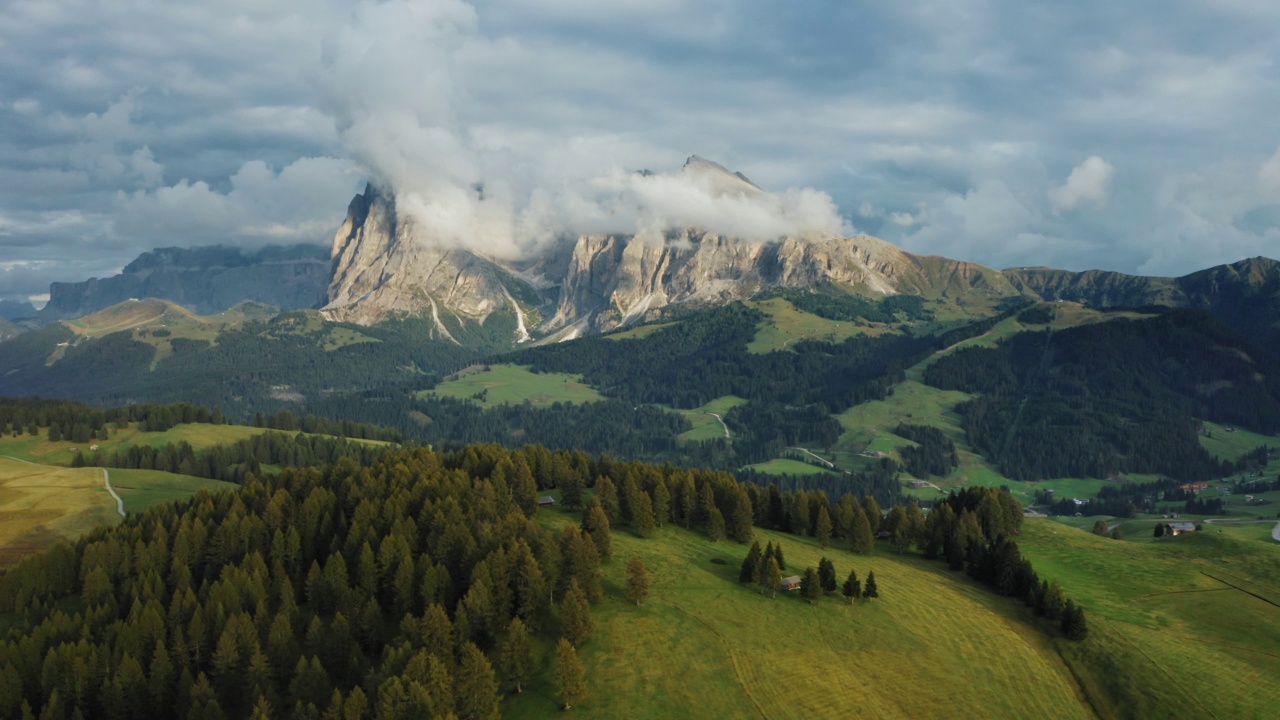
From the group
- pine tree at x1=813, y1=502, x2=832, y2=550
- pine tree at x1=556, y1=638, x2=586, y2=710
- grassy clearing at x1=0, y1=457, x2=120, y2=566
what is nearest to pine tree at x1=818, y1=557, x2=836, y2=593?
pine tree at x1=813, y1=502, x2=832, y2=550

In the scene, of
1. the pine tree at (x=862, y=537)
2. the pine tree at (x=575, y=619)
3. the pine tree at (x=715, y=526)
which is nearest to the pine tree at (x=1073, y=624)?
the pine tree at (x=862, y=537)

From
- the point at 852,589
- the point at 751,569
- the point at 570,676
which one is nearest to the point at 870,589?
the point at 852,589

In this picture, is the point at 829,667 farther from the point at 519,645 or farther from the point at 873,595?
the point at 519,645

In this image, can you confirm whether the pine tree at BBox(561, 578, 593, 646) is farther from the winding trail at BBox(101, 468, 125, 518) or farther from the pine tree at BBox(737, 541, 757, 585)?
the winding trail at BBox(101, 468, 125, 518)

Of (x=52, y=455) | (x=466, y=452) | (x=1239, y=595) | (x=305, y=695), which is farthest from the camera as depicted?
(x=52, y=455)

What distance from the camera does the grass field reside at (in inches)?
2908

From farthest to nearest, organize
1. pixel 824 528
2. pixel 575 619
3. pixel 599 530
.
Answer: pixel 824 528, pixel 599 530, pixel 575 619

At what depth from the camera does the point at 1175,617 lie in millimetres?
90062

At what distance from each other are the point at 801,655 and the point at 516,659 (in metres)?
28.1

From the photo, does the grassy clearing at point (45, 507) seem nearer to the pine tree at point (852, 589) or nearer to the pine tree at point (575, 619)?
the pine tree at point (575, 619)

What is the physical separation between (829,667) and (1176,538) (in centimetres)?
8310

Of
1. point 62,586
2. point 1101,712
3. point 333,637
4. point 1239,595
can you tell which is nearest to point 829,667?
point 1101,712

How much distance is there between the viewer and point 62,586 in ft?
306

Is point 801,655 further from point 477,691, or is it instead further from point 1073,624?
point 1073,624
